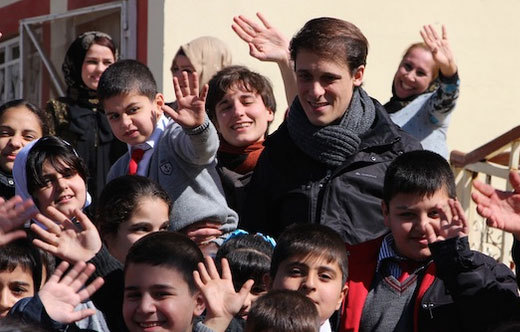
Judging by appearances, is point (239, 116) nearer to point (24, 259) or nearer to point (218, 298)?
point (24, 259)

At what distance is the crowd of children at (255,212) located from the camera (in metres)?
4.16

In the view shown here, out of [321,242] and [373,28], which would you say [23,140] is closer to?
[321,242]

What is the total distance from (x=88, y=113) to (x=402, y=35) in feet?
12.6

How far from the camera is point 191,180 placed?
5184 millimetres

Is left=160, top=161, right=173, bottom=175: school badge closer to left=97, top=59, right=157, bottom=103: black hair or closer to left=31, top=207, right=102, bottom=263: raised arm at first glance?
left=97, top=59, right=157, bottom=103: black hair

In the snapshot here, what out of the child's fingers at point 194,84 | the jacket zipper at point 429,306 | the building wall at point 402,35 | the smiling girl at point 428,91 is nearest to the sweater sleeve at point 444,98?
the smiling girl at point 428,91

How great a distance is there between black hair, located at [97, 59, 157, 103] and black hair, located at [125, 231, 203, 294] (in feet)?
4.14

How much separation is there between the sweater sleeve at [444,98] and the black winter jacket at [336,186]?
89 centimetres

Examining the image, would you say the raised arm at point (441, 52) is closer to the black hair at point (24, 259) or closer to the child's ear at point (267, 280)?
the child's ear at point (267, 280)

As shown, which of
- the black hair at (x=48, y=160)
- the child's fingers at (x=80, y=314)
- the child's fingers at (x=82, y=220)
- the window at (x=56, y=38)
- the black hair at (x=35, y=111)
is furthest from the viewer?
the window at (x=56, y=38)

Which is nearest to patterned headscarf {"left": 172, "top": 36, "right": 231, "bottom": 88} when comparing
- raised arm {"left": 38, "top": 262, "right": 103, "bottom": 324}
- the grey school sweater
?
the grey school sweater

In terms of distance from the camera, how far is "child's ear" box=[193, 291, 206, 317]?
13.9 feet

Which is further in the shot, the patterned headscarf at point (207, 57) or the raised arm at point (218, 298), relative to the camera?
the patterned headscarf at point (207, 57)

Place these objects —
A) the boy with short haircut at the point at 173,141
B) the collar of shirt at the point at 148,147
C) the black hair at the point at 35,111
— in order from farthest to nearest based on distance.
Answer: the black hair at the point at 35,111, the collar of shirt at the point at 148,147, the boy with short haircut at the point at 173,141
